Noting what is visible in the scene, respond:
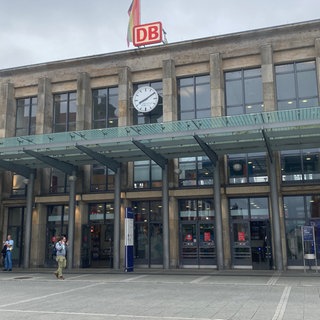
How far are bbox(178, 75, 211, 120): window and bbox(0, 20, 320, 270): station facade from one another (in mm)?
60

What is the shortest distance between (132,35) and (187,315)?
20.9 meters

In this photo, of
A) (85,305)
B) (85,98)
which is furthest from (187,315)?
(85,98)

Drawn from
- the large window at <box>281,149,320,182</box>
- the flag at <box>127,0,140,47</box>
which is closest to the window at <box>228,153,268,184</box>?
the large window at <box>281,149,320,182</box>

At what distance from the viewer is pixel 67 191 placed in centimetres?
2523

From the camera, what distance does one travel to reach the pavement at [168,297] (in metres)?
9.36

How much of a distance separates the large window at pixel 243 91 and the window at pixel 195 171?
121 inches

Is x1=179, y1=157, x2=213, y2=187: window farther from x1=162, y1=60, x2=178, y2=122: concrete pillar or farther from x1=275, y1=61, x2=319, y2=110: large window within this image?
x1=275, y1=61, x2=319, y2=110: large window

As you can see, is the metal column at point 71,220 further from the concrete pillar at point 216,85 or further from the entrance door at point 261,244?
the entrance door at point 261,244

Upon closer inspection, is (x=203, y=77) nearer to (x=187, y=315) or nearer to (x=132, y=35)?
(x=132, y=35)

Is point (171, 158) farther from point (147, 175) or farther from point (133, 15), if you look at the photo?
point (133, 15)

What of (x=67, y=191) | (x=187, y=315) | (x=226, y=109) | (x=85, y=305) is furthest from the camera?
(x=67, y=191)

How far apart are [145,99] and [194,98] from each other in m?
2.85

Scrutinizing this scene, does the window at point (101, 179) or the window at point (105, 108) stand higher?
the window at point (105, 108)

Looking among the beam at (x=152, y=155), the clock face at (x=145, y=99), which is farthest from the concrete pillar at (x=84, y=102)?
the beam at (x=152, y=155)
